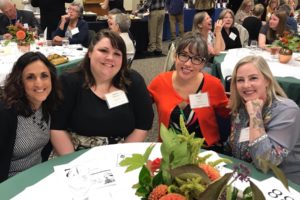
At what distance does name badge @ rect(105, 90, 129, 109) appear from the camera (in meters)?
2.08

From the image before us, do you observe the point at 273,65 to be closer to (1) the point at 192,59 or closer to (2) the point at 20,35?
(1) the point at 192,59

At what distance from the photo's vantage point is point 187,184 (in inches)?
38.3

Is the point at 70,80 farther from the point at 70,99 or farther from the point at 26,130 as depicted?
the point at 26,130

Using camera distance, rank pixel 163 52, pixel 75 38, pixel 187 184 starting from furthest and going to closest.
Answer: pixel 163 52 → pixel 75 38 → pixel 187 184

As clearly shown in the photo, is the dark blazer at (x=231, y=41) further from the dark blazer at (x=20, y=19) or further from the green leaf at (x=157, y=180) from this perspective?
the green leaf at (x=157, y=180)

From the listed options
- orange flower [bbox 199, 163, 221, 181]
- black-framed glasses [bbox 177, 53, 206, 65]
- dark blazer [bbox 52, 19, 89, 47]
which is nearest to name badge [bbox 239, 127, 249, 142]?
black-framed glasses [bbox 177, 53, 206, 65]

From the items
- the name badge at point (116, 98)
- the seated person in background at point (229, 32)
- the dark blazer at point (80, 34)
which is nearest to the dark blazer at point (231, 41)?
the seated person in background at point (229, 32)

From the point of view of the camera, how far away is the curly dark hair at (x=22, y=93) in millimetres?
1839

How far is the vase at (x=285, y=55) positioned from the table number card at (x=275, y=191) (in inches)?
91.3

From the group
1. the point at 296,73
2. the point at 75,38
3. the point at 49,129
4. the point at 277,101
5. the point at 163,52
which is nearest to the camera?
the point at 277,101

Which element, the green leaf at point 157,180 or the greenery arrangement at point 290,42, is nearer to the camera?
the green leaf at point 157,180

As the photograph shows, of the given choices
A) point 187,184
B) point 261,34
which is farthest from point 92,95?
point 261,34

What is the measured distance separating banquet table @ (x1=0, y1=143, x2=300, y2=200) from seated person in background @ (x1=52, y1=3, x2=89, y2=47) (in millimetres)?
3219

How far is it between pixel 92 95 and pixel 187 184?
1235mm
